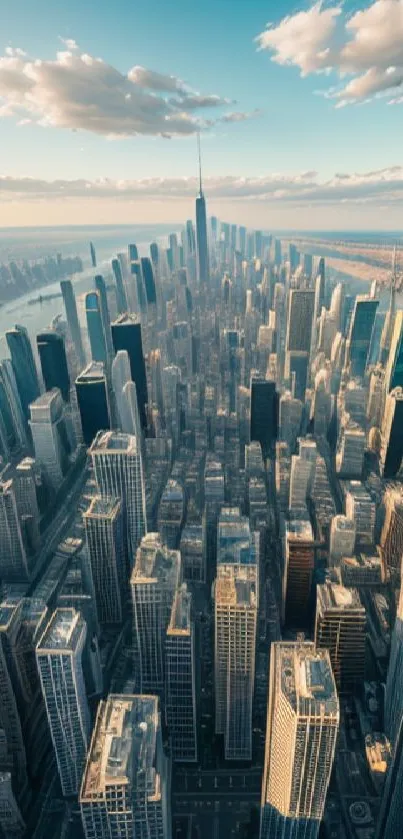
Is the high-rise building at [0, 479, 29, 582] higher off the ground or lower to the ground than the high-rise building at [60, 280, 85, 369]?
lower

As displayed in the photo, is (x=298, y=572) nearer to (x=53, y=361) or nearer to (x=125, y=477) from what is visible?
(x=125, y=477)

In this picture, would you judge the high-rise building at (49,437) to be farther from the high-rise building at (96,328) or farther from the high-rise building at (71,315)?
the high-rise building at (71,315)

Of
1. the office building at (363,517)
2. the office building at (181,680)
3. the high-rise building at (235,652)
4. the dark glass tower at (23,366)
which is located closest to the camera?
the high-rise building at (235,652)

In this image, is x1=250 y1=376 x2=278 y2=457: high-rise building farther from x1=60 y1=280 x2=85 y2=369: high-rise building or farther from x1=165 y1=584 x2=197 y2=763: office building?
x1=60 y1=280 x2=85 y2=369: high-rise building

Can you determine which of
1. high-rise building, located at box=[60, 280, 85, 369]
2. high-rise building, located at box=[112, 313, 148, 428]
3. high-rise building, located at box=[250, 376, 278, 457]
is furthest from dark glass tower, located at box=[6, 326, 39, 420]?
high-rise building, located at box=[250, 376, 278, 457]

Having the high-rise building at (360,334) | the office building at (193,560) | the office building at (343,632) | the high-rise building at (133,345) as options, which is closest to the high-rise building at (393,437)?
the high-rise building at (360,334)

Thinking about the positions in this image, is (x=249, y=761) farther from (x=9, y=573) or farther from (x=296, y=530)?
(x=9, y=573)
